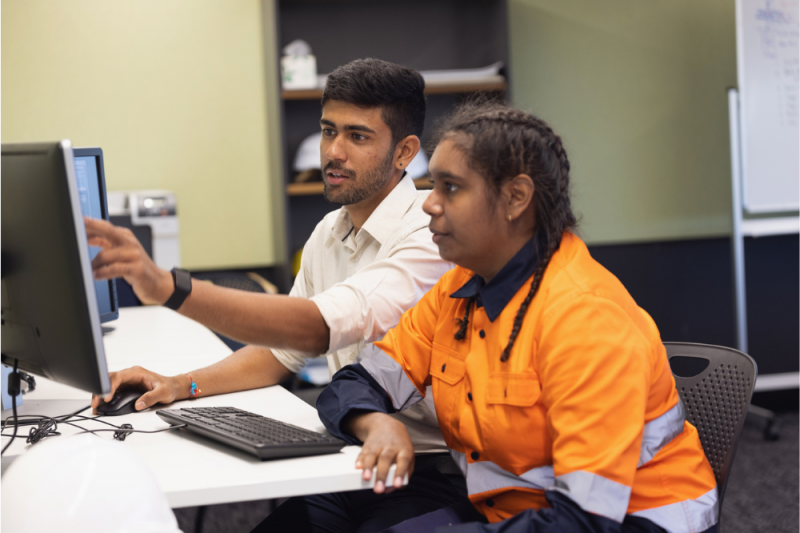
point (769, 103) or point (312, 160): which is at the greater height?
point (769, 103)

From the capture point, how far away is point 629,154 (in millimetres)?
3525

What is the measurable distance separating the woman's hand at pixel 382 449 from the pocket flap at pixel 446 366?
0.42 ft

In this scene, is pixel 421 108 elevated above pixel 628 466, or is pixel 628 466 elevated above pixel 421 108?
pixel 421 108

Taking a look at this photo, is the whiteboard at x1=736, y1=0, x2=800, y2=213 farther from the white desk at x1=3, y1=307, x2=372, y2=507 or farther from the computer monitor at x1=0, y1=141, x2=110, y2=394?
the computer monitor at x1=0, y1=141, x2=110, y2=394

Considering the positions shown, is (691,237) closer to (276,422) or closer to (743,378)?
(743,378)

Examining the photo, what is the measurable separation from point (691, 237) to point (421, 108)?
7.70 feet

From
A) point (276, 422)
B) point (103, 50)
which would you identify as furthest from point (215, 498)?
point (103, 50)

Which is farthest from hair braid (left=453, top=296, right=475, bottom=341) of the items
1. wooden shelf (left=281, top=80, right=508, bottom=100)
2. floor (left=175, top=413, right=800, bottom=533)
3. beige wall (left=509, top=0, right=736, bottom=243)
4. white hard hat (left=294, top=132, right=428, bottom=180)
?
beige wall (left=509, top=0, right=736, bottom=243)

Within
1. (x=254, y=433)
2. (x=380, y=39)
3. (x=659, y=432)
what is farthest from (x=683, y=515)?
(x=380, y=39)

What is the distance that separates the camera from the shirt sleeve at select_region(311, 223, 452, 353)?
1308mm

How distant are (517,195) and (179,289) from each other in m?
0.54

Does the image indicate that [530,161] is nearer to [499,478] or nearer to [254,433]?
[499,478]

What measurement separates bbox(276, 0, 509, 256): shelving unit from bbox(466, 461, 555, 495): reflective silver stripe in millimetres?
2230

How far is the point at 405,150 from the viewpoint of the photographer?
167 cm
